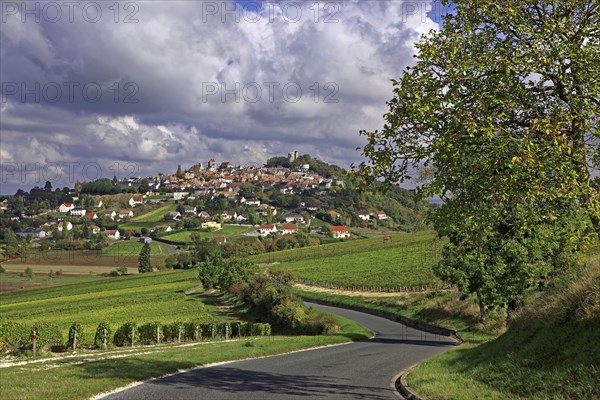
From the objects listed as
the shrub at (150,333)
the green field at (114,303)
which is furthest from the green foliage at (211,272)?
the shrub at (150,333)

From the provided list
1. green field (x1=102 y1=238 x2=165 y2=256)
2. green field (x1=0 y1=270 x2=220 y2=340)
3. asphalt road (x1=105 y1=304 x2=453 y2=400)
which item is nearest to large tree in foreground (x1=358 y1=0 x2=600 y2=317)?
asphalt road (x1=105 y1=304 x2=453 y2=400)

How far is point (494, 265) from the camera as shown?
29.7 m

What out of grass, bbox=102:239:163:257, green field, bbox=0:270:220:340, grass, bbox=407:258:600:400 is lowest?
green field, bbox=0:270:220:340

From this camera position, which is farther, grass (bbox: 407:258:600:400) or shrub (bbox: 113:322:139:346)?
shrub (bbox: 113:322:139:346)

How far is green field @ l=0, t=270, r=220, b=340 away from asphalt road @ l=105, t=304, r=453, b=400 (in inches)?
1197

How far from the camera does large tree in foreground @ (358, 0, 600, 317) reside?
11.4 m

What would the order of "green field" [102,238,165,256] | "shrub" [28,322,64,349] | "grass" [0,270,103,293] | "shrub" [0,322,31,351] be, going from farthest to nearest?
"green field" [102,238,165,256] → "grass" [0,270,103,293] → "shrub" [28,322,64,349] → "shrub" [0,322,31,351]

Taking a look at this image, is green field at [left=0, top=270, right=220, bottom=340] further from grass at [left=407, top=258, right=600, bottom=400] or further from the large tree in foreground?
the large tree in foreground

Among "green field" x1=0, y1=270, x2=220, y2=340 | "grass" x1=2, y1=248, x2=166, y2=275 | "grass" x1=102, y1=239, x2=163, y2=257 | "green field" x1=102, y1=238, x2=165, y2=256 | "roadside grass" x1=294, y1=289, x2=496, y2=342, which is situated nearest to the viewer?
"roadside grass" x1=294, y1=289, x2=496, y2=342

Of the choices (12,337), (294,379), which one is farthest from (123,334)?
(294,379)

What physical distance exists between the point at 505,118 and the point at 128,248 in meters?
185

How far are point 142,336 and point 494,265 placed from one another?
2141 cm

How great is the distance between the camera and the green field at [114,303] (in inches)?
2432

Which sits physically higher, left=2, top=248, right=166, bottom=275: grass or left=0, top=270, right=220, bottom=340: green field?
left=2, top=248, right=166, bottom=275: grass
